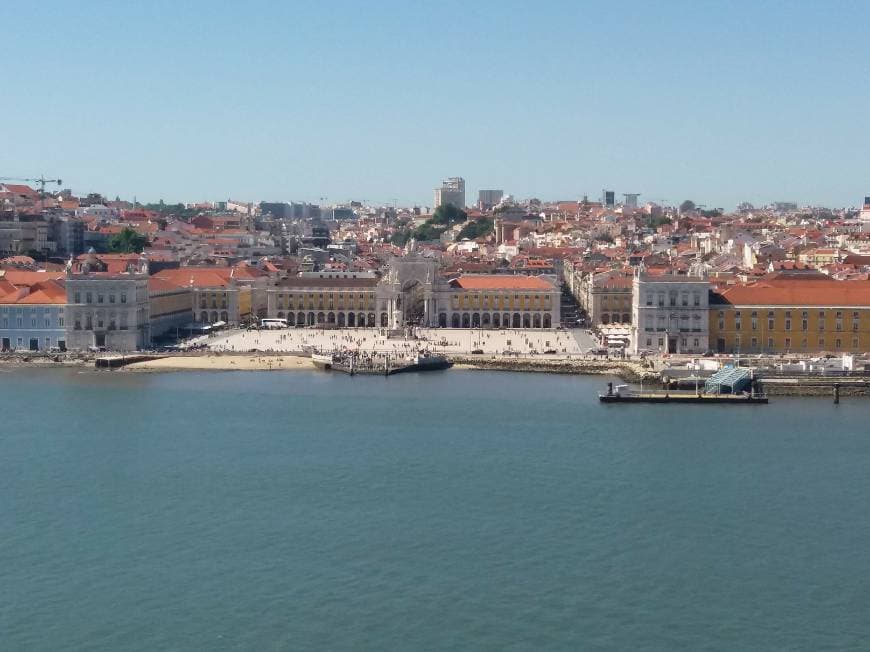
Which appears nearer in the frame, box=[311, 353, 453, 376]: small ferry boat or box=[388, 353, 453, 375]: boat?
box=[311, 353, 453, 376]: small ferry boat

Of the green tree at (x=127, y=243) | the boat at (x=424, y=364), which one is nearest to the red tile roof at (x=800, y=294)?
the boat at (x=424, y=364)

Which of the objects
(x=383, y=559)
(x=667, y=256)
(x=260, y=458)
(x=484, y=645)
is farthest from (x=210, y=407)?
(x=667, y=256)

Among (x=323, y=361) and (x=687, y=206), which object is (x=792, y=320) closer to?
(x=323, y=361)

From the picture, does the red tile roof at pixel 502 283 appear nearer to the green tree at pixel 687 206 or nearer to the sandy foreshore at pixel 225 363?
the sandy foreshore at pixel 225 363

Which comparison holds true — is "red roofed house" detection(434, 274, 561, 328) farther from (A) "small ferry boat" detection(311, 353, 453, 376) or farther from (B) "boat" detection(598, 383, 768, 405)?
(B) "boat" detection(598, 383, 768, 405)

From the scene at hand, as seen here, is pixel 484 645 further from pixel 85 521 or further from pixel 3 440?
pixel 3 440

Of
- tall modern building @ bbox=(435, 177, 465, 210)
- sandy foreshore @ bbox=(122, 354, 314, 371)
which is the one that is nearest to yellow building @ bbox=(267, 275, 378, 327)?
sandy foreshore @ bbox=(122, 354, 314, 371)
